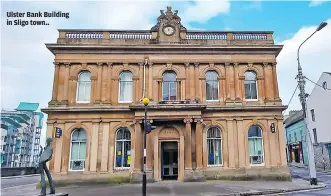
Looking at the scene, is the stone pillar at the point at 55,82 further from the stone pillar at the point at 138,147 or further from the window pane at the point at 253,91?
the window pane at the point at 253,91

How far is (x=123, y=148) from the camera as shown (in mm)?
19422

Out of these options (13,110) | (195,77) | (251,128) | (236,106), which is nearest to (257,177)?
(251,128)

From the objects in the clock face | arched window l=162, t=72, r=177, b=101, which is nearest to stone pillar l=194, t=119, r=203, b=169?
arched window l=162, t=72, r=177, b=101

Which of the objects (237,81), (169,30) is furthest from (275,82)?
(169,30)

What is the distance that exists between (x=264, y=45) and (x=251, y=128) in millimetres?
6614

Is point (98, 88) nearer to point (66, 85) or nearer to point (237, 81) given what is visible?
point (66, 85)

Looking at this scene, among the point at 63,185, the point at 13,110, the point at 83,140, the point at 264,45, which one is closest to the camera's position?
the point at 63,185

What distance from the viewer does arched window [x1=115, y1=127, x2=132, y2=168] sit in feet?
62.8

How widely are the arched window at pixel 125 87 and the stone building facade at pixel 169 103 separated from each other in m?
0.08

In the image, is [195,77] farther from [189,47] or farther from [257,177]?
[257,177]

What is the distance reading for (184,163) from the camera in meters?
18.5

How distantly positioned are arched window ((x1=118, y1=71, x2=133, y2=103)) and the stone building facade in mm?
76

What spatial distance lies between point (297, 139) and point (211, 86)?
99.3 ft

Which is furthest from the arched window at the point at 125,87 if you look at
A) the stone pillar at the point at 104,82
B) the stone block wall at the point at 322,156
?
the stone block wall at the point at 322,156
